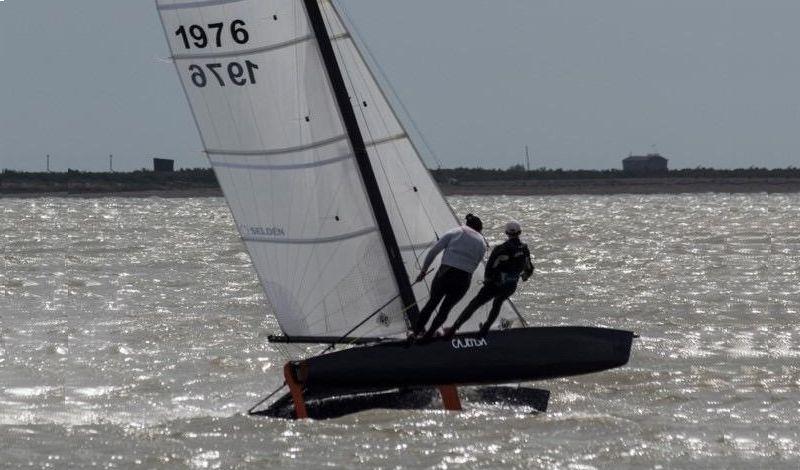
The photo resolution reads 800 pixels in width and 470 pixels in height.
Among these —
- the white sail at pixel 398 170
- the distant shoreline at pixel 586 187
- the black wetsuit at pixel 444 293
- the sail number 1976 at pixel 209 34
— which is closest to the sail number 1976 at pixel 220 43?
the sail number 1976 at pixel 209 34

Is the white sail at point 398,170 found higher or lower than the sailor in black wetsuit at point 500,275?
higher

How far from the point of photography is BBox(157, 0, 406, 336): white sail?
1622 centimetres

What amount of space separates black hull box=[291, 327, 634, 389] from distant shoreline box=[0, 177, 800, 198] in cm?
11137

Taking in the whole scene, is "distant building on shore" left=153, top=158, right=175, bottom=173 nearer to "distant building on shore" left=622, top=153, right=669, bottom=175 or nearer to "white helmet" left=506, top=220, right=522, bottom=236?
"distant building on shore" left=622, top=153, right=669, bottom=175

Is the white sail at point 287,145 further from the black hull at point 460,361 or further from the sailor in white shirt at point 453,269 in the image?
the black hull at point 460,361

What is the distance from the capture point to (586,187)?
137000mm

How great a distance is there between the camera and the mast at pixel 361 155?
53.2 ft

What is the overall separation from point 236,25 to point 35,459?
5065 mm

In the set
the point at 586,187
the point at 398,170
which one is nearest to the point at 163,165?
the point at 586,187

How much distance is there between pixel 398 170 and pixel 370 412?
2578mm

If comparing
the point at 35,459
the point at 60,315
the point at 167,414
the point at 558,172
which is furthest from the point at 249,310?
the point at 558,172

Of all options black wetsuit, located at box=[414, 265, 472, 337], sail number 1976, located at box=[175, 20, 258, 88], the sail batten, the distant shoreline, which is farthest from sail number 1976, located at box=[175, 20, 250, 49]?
the distant shoreline

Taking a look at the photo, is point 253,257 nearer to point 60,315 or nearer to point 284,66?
point 284,66

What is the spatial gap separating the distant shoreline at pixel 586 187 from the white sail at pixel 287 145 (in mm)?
110461
